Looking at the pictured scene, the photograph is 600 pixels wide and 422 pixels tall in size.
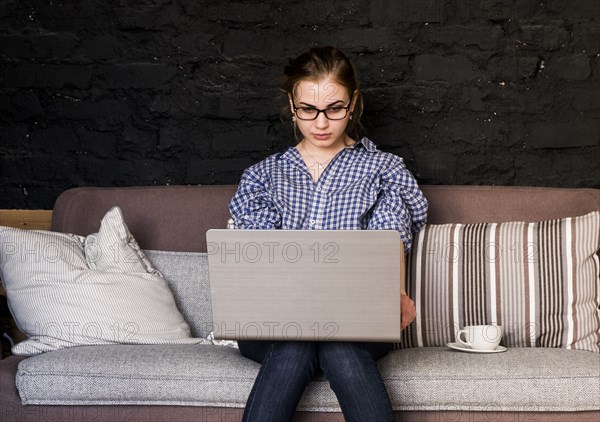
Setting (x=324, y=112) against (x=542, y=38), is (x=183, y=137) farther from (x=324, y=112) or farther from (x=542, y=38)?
(x=542, y=38)

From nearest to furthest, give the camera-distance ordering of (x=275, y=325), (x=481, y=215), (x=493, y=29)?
(x=275, y=325) < (x=481, y=215) < (x=493, y=29)

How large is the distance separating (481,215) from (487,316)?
0.36m

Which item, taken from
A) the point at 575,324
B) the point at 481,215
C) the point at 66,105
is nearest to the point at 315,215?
the point at 481,215

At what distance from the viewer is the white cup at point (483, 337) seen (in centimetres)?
218

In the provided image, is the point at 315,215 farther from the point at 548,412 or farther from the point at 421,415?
the point at 548,412

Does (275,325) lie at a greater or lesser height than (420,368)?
greater

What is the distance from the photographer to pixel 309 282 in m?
1.73

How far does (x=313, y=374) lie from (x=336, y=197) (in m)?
0.59

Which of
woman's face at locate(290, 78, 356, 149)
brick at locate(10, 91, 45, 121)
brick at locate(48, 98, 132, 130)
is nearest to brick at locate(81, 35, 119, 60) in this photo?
brick at locate(48, 98, 132, 130)

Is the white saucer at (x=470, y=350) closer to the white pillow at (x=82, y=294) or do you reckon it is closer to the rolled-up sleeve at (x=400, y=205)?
the rolled-up sleeve at (x=400, y=205)

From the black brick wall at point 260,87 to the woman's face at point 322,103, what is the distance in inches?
24.1

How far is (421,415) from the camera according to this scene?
6.59ft

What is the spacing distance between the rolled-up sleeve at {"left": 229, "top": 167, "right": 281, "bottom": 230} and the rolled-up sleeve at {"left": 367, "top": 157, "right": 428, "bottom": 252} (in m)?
0.28

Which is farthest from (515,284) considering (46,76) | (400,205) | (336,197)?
(46,76)
